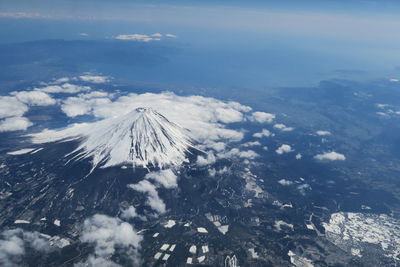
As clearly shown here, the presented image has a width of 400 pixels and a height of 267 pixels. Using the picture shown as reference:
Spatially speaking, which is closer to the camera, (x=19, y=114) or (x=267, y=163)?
(x=267, y=163)

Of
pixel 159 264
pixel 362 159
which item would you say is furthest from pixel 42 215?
pixel 362 159

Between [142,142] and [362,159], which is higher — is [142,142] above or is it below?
above

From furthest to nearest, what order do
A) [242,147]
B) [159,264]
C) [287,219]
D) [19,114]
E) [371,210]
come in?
1. [19,114]
2. [242,147]
3. [371,210]
4. [287,219]
5. [159,264]

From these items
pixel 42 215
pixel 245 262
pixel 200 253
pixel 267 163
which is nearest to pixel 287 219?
pixel 245 262

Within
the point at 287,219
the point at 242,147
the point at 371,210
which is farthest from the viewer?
the point at 242,147

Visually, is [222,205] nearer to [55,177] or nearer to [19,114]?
[55,177]

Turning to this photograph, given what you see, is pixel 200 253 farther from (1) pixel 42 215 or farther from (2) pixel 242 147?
(2) pixel 242 147
